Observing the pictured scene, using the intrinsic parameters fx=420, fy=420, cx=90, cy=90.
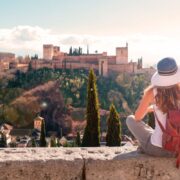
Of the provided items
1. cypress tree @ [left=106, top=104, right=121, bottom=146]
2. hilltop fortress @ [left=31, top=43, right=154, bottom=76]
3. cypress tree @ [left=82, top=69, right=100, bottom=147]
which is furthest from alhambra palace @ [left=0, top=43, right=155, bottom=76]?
cypress tree @ [left=106, top=104, right=121, bottom=146]

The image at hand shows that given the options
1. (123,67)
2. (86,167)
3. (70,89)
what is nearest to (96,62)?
(123,67)

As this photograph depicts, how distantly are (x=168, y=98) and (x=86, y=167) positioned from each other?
0.77 metres

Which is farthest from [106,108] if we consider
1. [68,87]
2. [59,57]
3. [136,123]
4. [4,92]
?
[136,123]

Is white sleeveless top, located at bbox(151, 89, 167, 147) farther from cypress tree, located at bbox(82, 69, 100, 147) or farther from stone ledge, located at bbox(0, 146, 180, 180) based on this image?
cypress tree, located at bbox(82, 69, 100, 147)

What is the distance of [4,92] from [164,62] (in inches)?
2274

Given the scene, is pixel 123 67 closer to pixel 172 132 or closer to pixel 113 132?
pixel 113 132

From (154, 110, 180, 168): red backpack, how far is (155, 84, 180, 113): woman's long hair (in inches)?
1.8

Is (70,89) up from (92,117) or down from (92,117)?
down

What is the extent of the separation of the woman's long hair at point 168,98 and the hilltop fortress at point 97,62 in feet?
236

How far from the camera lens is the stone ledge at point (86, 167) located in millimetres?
2713

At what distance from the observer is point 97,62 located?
77.6m

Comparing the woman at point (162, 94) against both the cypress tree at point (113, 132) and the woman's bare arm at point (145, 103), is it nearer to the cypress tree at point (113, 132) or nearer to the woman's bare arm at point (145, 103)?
the woman's bare arm at point (145, 103)

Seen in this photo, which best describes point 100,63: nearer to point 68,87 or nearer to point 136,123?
point 68,87

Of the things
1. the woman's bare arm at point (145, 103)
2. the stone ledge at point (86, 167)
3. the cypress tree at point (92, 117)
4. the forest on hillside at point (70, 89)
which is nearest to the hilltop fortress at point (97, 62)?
the forest on hillside at point (70, 89)
